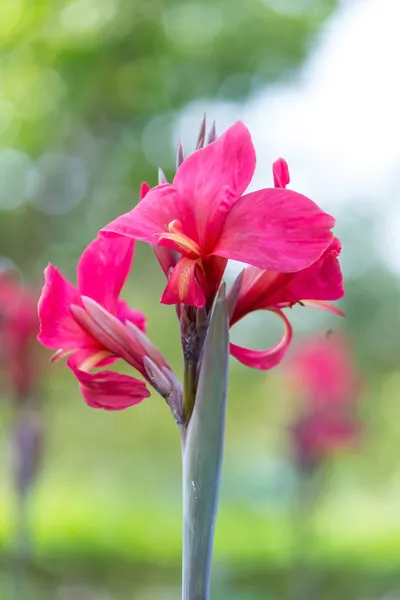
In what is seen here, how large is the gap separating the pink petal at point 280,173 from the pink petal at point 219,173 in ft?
0.06

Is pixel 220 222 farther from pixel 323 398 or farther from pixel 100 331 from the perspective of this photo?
pixel 323 398

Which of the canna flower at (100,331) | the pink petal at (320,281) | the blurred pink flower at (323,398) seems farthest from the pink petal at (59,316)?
the blurred pink flower at (323,398)

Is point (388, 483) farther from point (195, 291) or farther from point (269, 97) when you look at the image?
point (195, 291)

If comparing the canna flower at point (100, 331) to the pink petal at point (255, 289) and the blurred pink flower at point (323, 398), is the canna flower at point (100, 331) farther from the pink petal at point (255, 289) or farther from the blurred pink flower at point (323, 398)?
the blurred pink flower at point (323, 398)

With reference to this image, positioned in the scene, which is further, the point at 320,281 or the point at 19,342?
the point at 19,342

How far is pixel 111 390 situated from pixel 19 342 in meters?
0.74

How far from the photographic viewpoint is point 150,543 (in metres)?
1.82

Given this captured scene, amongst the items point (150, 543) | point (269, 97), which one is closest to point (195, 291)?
point (150, 543)

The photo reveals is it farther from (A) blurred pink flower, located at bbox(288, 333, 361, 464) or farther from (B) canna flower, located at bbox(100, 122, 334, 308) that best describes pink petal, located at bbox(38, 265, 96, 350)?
(A) blurred pink flower, located at bbox(288, 333, 361, 464)

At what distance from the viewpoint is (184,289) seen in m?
0.30

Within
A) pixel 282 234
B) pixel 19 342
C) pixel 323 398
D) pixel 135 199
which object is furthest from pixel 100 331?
pixel 135 199

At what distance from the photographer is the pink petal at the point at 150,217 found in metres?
0.30

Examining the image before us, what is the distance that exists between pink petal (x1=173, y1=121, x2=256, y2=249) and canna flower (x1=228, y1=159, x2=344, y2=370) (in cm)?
2

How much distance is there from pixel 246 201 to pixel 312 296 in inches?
2.6
